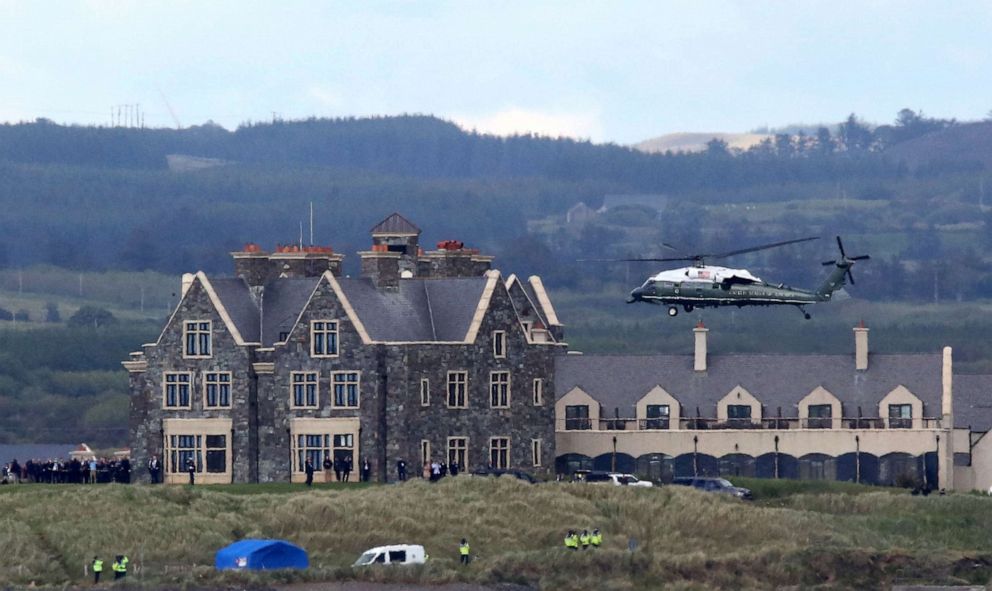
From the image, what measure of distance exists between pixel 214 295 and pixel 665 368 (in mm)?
24933

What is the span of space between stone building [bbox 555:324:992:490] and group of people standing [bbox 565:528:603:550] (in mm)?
26386

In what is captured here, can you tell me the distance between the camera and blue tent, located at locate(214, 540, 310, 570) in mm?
101000

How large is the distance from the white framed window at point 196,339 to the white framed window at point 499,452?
43.5 feet

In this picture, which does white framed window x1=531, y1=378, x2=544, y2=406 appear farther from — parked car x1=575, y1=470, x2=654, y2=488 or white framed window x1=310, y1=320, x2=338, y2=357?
white framed window x1=310, y1=320, x2=338, y2=357

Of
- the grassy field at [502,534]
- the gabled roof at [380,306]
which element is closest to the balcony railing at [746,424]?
the gabled roof at [380,306]

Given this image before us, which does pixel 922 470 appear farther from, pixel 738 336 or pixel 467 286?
pixel 738 336

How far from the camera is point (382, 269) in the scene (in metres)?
129

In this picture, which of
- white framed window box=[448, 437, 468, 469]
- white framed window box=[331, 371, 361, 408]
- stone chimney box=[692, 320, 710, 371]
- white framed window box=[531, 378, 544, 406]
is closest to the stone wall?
white framed window box=[331, 371, 361, 408]

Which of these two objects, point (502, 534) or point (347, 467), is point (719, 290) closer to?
point (347, 467)

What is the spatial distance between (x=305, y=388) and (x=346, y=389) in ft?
6.14

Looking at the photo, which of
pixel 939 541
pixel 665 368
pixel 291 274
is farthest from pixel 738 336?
pixel 939 541

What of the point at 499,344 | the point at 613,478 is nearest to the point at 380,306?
the point at 499,344

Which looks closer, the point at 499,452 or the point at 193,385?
the point at 193,385

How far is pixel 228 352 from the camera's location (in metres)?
127
